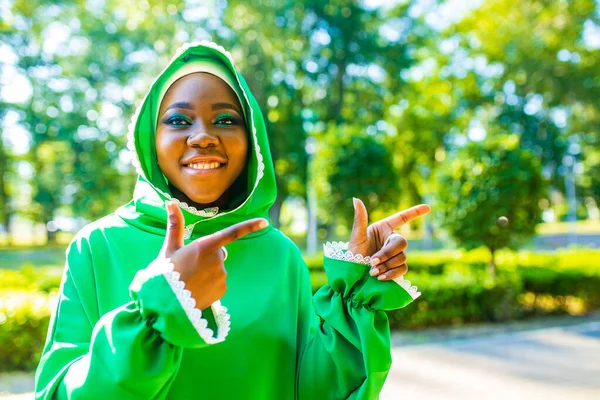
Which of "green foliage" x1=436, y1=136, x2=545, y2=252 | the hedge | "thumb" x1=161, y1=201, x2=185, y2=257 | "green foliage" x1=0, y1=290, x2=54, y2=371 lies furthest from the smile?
"green foliage" x1=436, y1=136, x2=545, y2=252

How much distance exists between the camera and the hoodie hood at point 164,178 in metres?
1.35

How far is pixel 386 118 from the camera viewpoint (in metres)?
22.4

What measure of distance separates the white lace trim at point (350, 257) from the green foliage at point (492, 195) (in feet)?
28.0

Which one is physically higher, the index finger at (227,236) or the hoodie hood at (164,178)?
the hoodie hood at (164,178)

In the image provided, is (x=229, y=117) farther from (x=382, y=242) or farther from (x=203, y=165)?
(x=382, y=242)

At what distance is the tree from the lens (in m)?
9.30

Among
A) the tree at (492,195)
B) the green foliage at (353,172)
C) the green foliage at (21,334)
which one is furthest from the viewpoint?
the green foliage at (353,172)

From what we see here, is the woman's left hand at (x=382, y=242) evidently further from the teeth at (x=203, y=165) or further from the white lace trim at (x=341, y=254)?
the teeth at (x=203, y=165)

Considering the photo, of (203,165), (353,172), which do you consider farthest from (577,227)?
(203,165)

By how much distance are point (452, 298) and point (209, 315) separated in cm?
822

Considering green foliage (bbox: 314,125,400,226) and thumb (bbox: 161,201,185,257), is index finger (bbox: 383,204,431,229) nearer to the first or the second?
thumb (bbox: 161,201,185,257)

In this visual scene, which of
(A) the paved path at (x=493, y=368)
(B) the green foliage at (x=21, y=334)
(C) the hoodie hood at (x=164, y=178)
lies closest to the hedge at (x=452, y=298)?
(B) the green foliage at (x=21, y=334)

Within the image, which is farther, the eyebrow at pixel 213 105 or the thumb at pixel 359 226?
the eyebrow at pixel 213 105

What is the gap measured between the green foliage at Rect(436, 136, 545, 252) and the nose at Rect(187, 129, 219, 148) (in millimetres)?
8635
